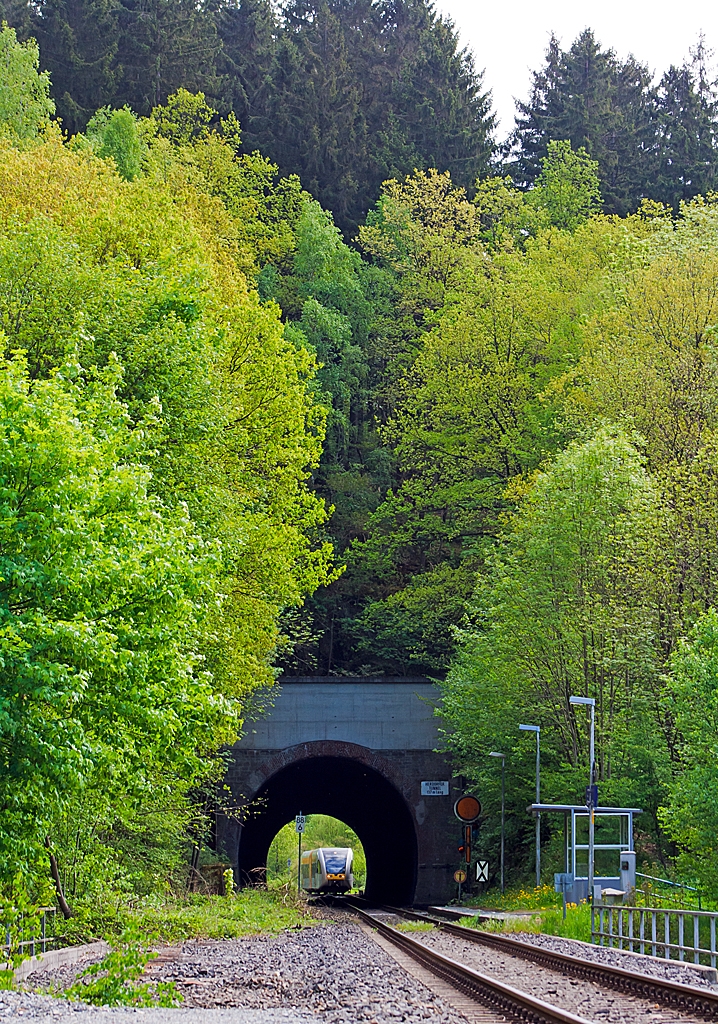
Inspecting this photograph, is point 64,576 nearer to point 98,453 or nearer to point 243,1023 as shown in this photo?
point 98,453

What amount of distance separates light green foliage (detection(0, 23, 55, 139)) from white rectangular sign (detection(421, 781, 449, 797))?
2473cm

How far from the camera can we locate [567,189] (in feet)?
185

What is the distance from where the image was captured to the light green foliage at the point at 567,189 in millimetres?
56312

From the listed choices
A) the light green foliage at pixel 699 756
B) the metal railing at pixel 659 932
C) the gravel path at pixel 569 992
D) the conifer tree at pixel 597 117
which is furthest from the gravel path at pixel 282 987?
the conifer tree at pixel 597 117

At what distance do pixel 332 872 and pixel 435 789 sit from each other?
1971cm

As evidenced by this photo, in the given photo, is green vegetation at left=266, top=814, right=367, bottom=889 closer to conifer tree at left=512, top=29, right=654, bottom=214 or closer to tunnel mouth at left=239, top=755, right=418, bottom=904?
tunnel mouth at left=239, top=755, right=418, bottom=904

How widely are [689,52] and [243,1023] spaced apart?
63783mm

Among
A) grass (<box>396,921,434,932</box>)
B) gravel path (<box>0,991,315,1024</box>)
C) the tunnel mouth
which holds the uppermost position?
the tunnel mouth

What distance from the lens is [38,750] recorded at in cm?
1282

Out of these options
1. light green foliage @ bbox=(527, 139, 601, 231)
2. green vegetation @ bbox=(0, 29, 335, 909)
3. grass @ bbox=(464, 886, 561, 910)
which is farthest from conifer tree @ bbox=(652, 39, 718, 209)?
grass @ bbox=(464, 886, 561, 910)

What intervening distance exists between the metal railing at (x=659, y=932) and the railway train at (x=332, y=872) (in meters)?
36.8

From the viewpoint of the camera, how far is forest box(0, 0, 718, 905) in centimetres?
1446

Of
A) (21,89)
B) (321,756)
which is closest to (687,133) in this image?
(21,89)

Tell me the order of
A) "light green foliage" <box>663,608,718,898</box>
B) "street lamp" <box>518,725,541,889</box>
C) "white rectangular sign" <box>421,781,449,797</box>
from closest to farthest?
"light green foliage" <box>663,608,718,898</box>
"street lamp" <box>518,725,541,889</box>
"white rectangular sign" <box>421,781,449,797</box>
